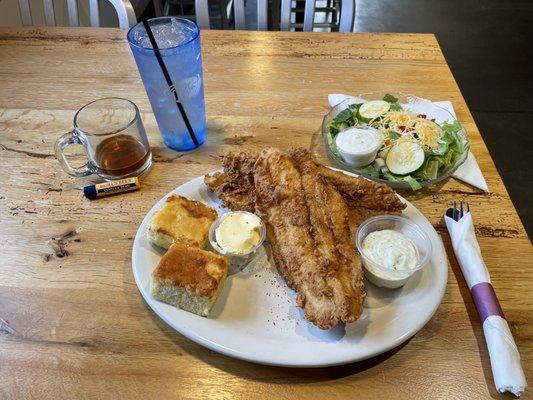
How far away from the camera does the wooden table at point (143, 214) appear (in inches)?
43.8

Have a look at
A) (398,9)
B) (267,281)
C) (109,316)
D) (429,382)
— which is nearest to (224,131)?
(267,281)

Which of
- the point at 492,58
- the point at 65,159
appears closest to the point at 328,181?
the point at 65,159

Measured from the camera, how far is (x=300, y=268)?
122cm

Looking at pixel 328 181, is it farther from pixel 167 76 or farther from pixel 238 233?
pixel 167 76

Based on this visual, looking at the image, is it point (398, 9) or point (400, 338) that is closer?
point (400, 338)

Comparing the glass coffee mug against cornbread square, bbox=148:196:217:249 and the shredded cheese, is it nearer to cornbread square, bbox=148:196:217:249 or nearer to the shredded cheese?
cornbread square, bbox=148:196:217:249

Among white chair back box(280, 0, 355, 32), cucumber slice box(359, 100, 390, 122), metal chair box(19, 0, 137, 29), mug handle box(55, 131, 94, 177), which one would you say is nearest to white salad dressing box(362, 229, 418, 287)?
cucumber slice box(359, 100, 390, 122)

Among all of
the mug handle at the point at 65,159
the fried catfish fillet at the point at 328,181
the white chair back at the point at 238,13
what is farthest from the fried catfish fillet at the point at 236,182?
the white chair back at the point at 238,13

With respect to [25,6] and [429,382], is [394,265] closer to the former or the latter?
[429,382]

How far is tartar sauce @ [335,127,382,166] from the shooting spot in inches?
63.4

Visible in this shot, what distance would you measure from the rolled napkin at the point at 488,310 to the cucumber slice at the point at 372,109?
0.56 meters

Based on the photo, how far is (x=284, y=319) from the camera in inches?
47.1

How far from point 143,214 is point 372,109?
1.01 m

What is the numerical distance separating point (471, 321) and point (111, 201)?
4.00ft
